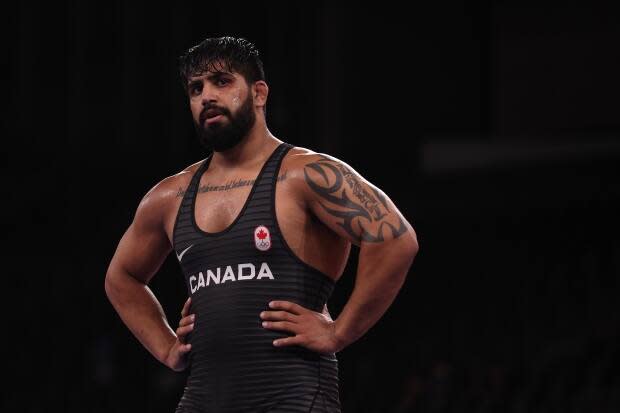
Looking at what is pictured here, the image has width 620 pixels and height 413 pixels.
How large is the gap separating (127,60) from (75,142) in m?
1.11

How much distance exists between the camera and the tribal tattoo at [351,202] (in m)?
2.74

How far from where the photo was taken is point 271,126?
9.38 meters

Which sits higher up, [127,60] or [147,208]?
[127,60]

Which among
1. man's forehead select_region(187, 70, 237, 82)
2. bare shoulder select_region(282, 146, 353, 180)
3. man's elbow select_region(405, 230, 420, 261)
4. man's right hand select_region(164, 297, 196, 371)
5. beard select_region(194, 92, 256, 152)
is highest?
man's forehead select_region(187, 70, 237, 82)

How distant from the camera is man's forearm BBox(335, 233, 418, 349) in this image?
2.72m

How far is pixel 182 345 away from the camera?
9.72 feet

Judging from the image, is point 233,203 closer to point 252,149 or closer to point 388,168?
point 252,149

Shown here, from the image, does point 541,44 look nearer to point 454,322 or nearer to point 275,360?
point 454,322

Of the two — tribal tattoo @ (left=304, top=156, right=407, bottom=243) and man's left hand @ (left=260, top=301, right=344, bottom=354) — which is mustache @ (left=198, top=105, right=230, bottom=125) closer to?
tribal tattoo @ (left=304, top=156, right=407, bottom=243)

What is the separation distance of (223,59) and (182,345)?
2.87ft

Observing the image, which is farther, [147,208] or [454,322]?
[454,322]

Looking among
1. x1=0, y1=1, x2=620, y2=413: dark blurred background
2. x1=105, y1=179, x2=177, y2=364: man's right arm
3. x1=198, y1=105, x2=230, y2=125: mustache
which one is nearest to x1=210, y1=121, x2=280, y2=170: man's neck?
x1=198, y1=105, x2=230, y2=125: mustache

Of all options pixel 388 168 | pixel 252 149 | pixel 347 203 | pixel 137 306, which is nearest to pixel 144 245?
pixel 137 306

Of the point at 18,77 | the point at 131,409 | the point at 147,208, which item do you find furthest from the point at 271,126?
the point at 147,208
